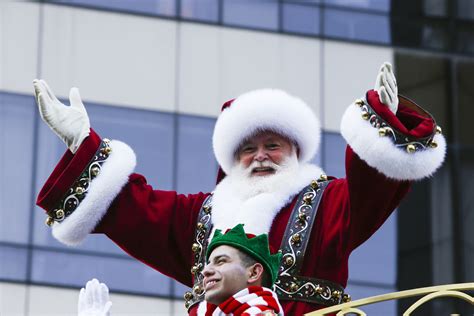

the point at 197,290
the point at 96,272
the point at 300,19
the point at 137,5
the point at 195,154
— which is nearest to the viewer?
the point at 197,290

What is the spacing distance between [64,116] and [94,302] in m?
1.47

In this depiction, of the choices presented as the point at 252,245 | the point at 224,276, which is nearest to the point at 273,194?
the point at 252,245

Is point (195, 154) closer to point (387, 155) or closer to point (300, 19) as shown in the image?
point (300, 19)

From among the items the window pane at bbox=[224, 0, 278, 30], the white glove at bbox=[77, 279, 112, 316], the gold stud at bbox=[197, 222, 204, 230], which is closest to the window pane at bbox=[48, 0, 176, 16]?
the window pane at bbox=[224, 0, 278, 30]

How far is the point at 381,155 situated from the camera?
927 centimetres

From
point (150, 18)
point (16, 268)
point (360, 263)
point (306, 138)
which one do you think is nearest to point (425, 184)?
point (360, 263)

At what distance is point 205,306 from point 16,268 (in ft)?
28.0

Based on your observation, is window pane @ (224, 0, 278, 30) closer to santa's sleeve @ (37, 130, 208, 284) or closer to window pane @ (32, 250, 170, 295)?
window pane @ (32, 250, 170, 295)

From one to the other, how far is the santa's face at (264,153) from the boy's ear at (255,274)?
4.40 feet

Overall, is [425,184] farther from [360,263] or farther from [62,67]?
[62,67]

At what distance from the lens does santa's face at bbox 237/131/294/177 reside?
996 centimetres

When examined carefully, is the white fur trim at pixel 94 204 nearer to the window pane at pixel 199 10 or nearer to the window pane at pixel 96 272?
the window pane at pixel 96 272

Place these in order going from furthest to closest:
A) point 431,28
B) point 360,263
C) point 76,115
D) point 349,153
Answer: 1. point 431,28
2. point 360,263
3. point 76,115
4. point 349,153

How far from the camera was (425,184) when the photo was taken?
66.2ft
